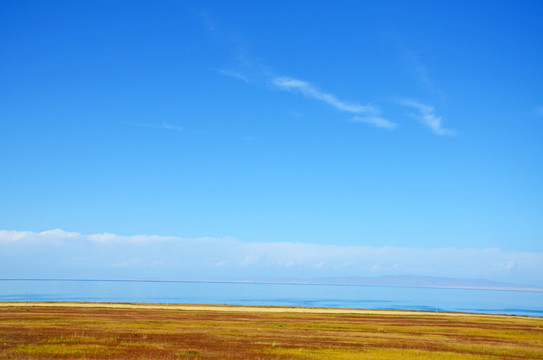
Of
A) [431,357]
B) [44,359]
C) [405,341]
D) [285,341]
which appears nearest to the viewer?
[44,359]

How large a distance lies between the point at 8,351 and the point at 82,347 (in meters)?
4.92

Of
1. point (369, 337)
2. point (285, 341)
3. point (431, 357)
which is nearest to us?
point (431, 357)

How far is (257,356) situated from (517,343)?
29.8 metres

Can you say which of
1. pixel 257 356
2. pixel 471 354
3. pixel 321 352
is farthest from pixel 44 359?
pixel 471 354

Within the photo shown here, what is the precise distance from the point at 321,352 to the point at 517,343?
78.6 feet

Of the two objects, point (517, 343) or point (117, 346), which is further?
point (517, 343)

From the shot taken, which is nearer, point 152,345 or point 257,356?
point 257,356

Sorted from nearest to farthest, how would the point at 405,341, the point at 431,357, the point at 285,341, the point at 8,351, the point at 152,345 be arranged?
1. the point at 8,351
2. the point at 431,357
3. the point at 152,345
4. the point at 285,341
5. the point at 405,341

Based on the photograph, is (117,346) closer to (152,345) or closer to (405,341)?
(152,345)

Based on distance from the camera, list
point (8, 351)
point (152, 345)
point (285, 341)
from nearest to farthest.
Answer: point (8, 351), point (152, 345), point (285, 341)

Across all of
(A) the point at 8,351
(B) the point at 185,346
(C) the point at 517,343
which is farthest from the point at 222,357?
(C) the point at 517,343

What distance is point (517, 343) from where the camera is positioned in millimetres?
45594

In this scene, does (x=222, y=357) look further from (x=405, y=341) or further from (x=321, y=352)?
(x=405, y=341)

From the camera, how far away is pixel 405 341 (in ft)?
144
